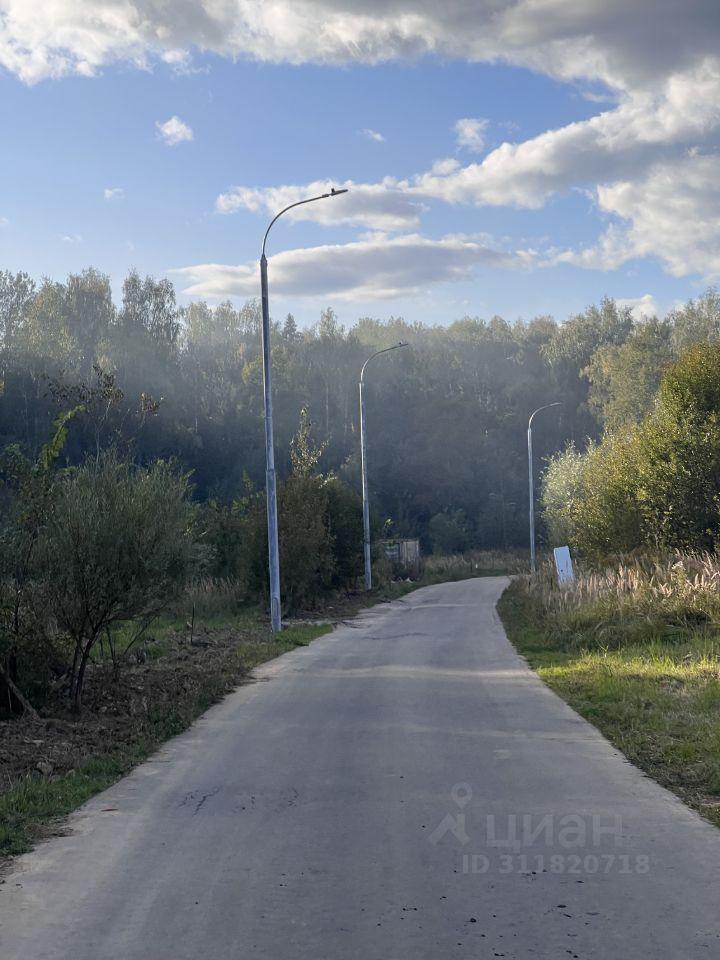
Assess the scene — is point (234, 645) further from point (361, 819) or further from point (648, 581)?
point (361, 819)

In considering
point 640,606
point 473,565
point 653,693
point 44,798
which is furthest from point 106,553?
point 473,565

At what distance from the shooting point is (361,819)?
702 centimetres

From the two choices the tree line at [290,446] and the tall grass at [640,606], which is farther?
the tall grass at [640,606]

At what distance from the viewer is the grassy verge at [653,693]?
855 cm

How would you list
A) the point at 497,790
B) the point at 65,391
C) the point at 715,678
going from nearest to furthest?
the point at 497,790, the point at 715,678, the point at 65,391

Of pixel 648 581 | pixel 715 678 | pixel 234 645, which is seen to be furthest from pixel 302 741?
pixel 648 581

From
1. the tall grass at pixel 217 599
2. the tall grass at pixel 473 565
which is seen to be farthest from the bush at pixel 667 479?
the tall grass at pixel 473 565

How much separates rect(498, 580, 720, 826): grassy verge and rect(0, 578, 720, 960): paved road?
35 centimetres

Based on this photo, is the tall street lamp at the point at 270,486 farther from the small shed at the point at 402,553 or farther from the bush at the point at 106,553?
the small shed at the point at 402,553

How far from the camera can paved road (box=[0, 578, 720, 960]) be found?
16.0 feet

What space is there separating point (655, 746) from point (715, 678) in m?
4.04

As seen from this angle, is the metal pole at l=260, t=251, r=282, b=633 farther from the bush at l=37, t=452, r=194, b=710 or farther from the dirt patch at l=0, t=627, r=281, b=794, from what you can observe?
the bush at l=37, t=452, r=194, b=710

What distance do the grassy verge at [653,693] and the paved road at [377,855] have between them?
1.16 ft

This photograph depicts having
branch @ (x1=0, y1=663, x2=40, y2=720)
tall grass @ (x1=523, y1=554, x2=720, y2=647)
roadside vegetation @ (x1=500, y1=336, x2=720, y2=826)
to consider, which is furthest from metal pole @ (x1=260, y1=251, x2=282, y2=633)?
branch @ (x1=0, y1=663, x2=40, y2=720)
